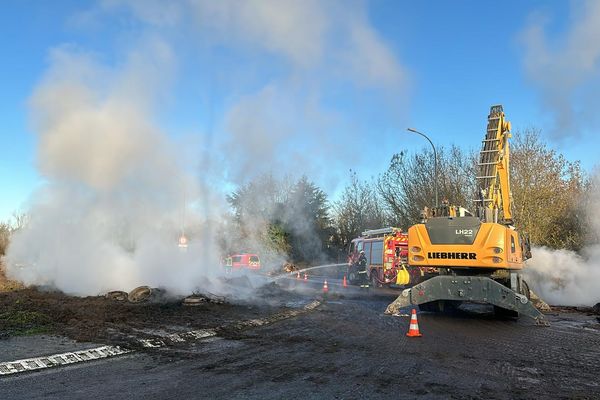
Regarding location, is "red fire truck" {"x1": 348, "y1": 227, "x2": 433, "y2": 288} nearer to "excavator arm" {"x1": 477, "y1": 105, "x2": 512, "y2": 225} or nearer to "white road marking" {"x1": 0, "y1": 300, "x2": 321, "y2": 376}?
"excavator arm" {"x1": 477, "y1": 105, "x2": 512, "y2": 225}

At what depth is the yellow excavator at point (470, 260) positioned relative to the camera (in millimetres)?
11367

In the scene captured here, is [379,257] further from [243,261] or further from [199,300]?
[199,300]

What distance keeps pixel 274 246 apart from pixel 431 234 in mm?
14864

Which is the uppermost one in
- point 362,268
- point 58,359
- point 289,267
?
point 362,268

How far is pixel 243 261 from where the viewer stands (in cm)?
2361

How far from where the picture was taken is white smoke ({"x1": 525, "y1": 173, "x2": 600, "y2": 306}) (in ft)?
59.3

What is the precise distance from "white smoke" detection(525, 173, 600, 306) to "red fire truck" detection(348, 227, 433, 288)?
201 inches

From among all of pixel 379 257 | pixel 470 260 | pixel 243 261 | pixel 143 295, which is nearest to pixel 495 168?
pixel 470 260

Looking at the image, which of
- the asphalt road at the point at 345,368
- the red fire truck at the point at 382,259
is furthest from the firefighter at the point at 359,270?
the asphalt road at the point at 345,368

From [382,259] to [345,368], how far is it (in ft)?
57.3

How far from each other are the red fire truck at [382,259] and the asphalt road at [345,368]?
39.2 feet

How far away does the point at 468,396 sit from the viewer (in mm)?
5562

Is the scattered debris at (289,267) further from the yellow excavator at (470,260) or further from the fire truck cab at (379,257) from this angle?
the yellow excavator at (470,260)

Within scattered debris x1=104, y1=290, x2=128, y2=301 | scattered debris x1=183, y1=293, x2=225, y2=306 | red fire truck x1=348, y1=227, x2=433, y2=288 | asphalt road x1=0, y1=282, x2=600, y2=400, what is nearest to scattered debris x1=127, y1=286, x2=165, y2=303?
scattered debris x1=104, y1=290, x2=128, y2=301
